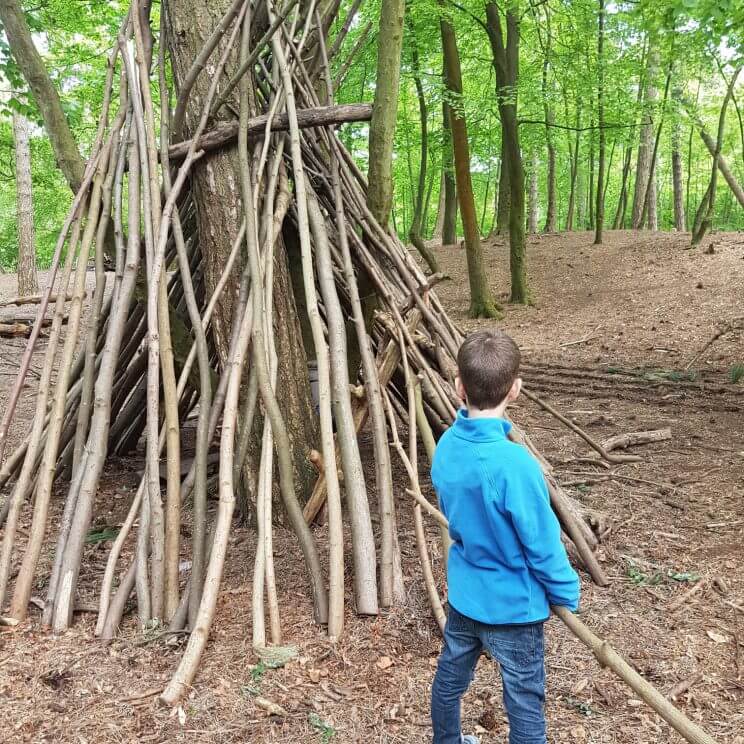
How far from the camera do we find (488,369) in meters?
1.59

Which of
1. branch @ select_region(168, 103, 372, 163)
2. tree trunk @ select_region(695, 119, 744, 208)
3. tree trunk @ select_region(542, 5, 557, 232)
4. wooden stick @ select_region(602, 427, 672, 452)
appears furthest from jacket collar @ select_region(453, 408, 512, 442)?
tree trunk @ select_region(542, 5, 557, 232)

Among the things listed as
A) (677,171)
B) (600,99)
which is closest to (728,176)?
(600,99)

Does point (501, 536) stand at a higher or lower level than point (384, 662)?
higher

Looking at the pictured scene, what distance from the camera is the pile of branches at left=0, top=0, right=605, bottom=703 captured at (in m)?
2.54

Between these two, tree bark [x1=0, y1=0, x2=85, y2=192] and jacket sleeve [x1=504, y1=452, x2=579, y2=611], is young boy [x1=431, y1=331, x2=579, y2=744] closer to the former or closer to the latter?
jacket sleeve [x1=504, y1=452, x2=579, y2=611]

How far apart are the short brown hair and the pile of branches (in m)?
0.80

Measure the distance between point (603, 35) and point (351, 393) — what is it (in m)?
11.5

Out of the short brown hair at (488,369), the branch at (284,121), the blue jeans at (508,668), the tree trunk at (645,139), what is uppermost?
the tree trunk at (645,139)

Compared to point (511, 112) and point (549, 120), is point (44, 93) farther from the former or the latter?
point (549, 120)

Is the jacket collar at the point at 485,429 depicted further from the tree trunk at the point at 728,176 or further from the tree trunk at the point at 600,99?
the tree trunk at the point at 600,99

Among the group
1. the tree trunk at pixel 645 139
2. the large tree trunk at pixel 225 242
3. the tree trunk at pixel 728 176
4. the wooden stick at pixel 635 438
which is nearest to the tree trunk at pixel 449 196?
the tree trunk at pixel 645 139

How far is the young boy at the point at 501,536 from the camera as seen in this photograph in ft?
5.03

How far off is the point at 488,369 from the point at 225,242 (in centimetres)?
207

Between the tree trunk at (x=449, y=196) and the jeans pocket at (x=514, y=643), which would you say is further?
the tree trunk at (x=449, y=196)
